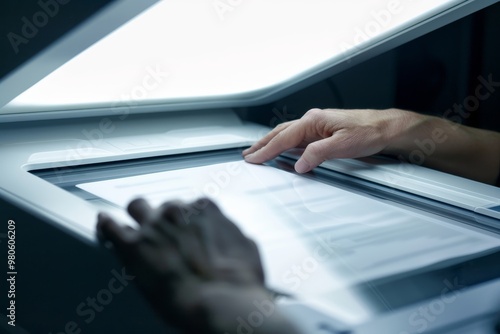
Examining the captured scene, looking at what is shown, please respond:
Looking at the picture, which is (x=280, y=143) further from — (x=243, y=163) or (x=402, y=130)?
(x=402, y=130)

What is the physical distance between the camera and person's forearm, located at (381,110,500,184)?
1566mm

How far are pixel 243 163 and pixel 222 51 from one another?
1.04 ft

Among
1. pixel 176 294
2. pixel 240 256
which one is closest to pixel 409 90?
pixel 240 256

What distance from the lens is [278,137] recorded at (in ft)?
4.97

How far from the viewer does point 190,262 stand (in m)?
0.85

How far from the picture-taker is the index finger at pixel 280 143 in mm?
1502

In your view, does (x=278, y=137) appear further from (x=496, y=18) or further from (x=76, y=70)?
(x=496, y=18)

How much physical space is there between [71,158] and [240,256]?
621 millimetres
